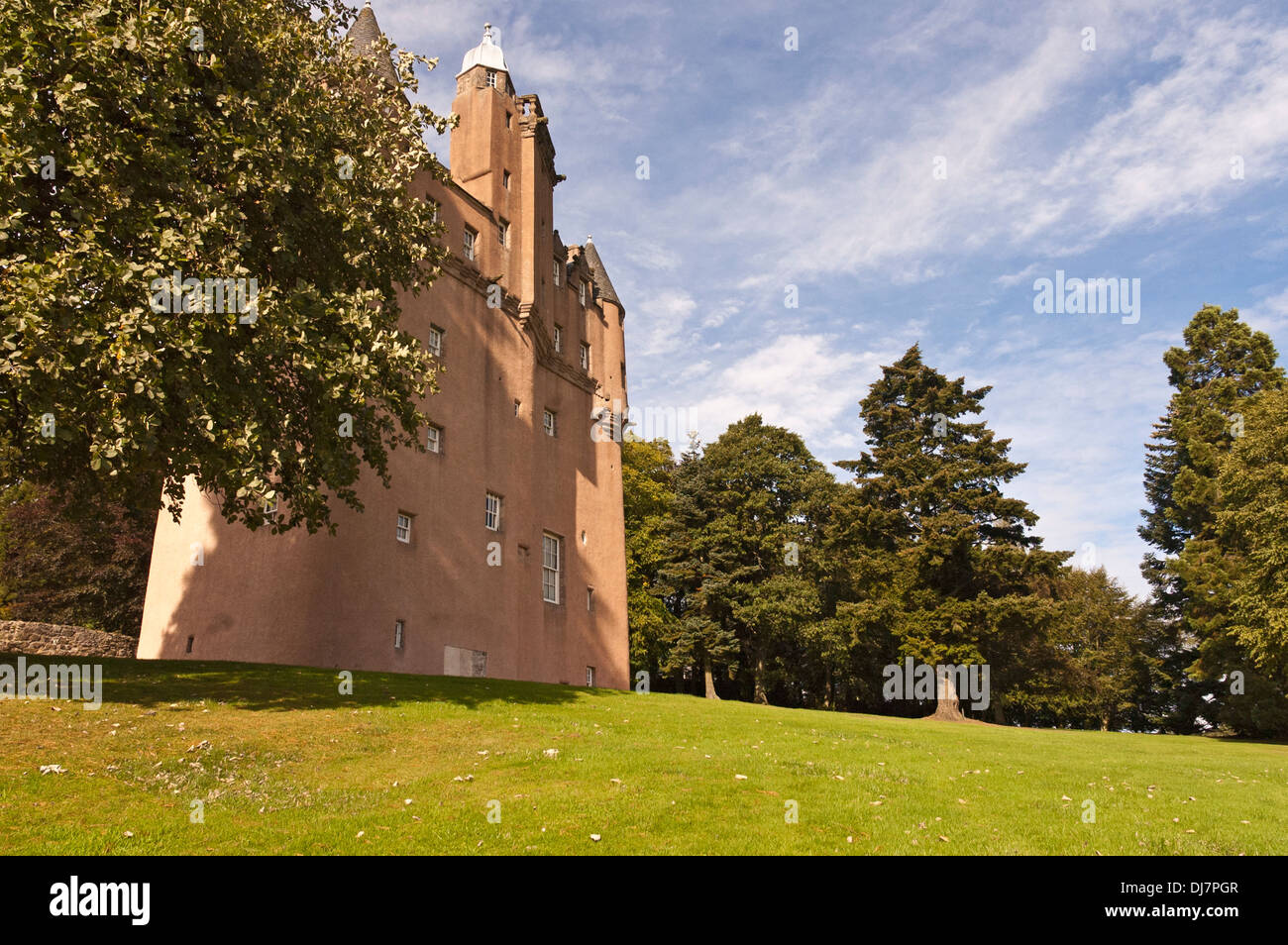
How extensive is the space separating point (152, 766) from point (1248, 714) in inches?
1997

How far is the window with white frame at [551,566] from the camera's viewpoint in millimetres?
34125

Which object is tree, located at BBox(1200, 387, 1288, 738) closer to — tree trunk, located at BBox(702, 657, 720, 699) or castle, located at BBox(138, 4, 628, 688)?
tree trunk, located at BBox(702, 657, 720, 699)

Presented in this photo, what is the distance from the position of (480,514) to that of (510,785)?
18672 millimetres

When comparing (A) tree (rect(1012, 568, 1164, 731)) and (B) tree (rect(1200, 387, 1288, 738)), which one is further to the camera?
(A) tree (rect(1012, 568, 1164, 731))

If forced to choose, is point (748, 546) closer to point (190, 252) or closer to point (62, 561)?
point (62, 561)

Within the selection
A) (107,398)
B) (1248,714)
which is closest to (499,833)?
(107,398)

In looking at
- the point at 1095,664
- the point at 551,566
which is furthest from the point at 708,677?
the point at 1095,664

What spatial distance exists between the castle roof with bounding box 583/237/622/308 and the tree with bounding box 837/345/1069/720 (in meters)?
16.5

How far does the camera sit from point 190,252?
15.0 metres

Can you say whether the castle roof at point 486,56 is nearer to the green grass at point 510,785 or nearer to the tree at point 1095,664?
the green grass at point 510,785

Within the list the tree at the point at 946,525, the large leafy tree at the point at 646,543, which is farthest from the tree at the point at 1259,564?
the large leafy tree at the point at 646,543

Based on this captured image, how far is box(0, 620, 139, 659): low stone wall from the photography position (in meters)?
23.2

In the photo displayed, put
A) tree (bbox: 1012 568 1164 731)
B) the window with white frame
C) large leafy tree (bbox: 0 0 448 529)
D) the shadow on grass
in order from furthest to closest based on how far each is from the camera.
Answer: tree (bbox: 1012 568 1164 731)
the window with white frame
the shadow on grass
large leafy tree (bbox: 0 0 448 529)

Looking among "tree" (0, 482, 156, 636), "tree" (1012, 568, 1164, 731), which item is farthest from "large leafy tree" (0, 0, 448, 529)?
"tree" (1012, 568, 1164, 731)
